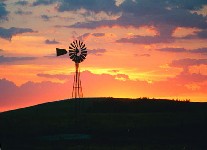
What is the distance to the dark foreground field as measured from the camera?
5319 cm

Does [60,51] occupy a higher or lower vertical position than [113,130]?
higher

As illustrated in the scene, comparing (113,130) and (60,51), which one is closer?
(113,130)

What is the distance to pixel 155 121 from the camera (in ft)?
231

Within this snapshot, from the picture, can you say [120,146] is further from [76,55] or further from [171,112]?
[171,112]

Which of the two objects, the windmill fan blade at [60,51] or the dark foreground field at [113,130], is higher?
the windmill fan blade at [60,51]

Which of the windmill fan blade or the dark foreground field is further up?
the windmill fan blade

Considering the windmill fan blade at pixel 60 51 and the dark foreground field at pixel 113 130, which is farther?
the windmill fan blade at pixel 60 51

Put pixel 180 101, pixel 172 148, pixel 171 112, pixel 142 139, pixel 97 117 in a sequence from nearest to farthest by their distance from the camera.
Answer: pixel 172 148 < pixel 142 139 < pixel 97 117 < pixel 171 112 < pixel 180 101

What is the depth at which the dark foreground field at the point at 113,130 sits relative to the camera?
174ft

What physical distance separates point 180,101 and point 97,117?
28.1 m

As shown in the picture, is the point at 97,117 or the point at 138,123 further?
the point at 97,117

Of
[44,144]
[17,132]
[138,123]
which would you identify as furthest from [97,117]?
[44,144]

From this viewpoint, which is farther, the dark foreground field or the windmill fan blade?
the windmill fan blade

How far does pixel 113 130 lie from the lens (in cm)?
6444
